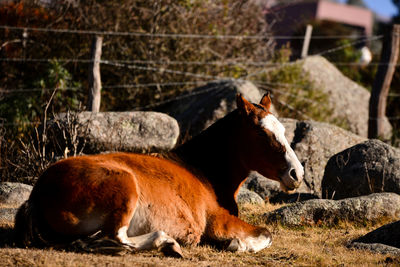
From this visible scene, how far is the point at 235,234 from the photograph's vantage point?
529 centimetres

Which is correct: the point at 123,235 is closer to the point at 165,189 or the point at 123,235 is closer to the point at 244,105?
the point at 165,189

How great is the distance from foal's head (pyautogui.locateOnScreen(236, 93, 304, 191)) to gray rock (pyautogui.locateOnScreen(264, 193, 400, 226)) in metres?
1.56

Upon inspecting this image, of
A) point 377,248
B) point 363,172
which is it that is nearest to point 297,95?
point 363,172

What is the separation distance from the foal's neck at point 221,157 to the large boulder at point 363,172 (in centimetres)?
278

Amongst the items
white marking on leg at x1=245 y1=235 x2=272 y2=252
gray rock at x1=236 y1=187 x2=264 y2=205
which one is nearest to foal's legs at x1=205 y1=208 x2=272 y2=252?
white marking on leg at x1=245 y1=235 x2=272 y2=252

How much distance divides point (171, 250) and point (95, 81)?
21.0ft

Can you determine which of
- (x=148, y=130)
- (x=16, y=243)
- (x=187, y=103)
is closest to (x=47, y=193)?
(x=16, y=243)

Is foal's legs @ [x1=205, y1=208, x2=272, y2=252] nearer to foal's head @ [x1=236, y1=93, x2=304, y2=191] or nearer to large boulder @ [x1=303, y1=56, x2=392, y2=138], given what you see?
foal's head @ [x1=236, y1=93, x2=304, y2=191]

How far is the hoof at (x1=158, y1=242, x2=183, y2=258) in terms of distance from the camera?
482 cm

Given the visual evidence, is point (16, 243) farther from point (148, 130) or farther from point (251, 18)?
point (251, 18)

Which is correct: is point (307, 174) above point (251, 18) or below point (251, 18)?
below

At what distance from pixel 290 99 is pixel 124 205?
410 inches

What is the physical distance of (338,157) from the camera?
888 centimetres

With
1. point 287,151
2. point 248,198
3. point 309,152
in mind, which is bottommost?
point 248,198
